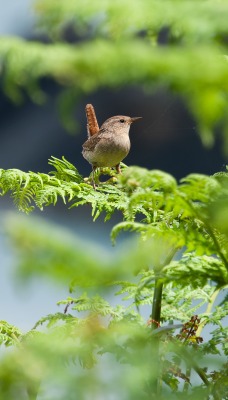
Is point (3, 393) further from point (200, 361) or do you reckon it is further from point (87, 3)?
point (87, 3)

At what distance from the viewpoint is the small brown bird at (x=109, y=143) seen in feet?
10.2

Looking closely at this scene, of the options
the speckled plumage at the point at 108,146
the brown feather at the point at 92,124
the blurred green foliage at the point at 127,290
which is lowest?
the blurred green foliage at the point at 127,290

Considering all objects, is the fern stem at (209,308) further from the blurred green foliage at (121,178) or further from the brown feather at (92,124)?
the brown feather at (92,124)

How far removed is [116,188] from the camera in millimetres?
2068

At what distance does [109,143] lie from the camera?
10.4ft

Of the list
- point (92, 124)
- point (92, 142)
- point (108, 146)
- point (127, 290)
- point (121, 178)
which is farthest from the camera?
point (92, 124)

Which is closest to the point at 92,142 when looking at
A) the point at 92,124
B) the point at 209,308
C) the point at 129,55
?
the point at 92,124

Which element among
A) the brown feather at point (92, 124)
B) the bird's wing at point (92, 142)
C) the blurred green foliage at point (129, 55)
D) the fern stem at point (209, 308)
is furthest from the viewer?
the brown feather at point (92, 124)

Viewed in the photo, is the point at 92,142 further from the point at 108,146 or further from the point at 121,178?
the point at 121,178

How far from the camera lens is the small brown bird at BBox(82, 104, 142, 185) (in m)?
3.11

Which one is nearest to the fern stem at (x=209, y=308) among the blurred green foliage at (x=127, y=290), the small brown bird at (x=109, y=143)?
the blurred green foliage at (x=127, y=290)

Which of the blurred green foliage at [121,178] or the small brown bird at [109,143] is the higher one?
the small brown bird at [109,143]

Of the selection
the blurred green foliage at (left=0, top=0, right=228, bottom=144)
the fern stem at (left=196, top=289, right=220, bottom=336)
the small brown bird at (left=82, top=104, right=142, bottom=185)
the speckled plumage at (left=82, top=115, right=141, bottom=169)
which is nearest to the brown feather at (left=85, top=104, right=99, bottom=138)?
the small brown bird at (left=82, top=104, right=142, bottom=185)

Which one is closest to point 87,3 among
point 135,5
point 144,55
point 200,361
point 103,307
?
point 135,5
